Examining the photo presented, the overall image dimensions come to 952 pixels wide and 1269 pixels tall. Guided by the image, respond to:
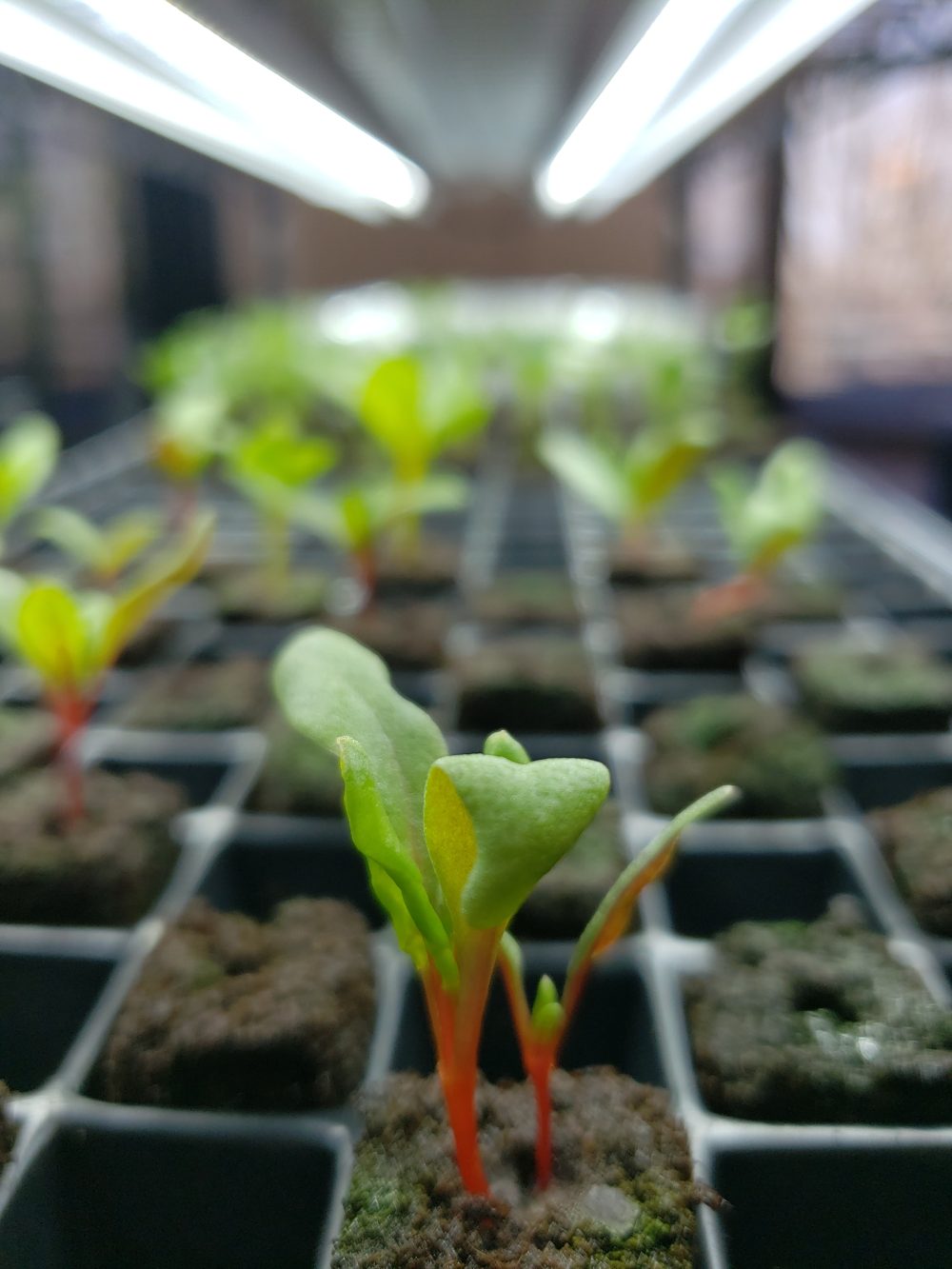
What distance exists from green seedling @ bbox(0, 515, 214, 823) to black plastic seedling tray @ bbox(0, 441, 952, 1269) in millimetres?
130

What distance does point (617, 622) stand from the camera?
123cm

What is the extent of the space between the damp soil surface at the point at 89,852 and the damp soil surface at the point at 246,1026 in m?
0.09

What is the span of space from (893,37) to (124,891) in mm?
1389

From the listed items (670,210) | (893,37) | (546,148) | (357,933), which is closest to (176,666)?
(357,933)

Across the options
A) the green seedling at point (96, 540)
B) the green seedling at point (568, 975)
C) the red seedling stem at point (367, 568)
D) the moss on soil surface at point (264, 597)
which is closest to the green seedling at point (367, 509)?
the red seedling stem at point (367, 568)

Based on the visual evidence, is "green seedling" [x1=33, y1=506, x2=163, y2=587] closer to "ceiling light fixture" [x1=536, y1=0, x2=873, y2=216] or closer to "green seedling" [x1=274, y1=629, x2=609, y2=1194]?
"green seedling" [x1=274, y1=629, x2=609, y2=1194]

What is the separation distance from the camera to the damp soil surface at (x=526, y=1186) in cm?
44

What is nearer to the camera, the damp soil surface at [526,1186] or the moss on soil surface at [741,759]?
the damp soil surface at [526,1186]

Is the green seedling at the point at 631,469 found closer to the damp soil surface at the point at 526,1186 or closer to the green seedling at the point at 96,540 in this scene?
the green seedling at the point at 96,540

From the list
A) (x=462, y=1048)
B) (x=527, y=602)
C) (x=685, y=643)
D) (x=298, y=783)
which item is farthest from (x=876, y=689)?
(x=462, y=1048)

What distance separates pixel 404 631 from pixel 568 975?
0.75 m

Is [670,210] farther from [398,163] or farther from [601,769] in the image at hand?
[601,769]

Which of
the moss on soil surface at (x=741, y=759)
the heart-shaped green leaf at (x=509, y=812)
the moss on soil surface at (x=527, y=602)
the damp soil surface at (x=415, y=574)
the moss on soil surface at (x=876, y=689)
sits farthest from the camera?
the damp soil surface at (x=415, y=574)

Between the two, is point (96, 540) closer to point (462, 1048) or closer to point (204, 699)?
point (204, 699)
